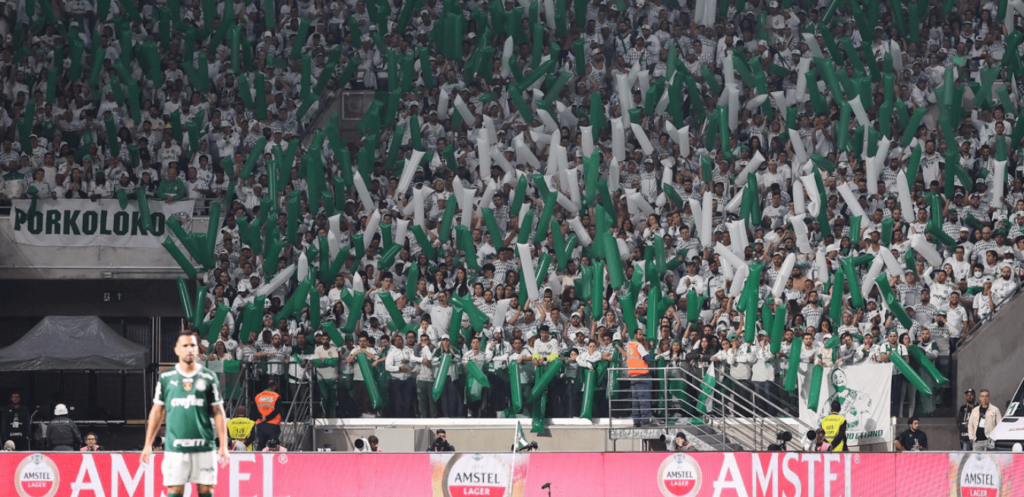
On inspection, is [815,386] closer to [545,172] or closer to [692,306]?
[692,306]

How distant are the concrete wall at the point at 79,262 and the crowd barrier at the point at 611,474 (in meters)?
11.5

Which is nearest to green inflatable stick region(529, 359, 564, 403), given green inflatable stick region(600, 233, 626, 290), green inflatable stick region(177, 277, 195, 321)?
green inflatable stick region(600, 233, 626, 290)

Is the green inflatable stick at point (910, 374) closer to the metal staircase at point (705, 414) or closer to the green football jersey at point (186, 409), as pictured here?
the metal staircase at point (705, 414)

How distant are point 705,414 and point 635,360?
126 centimetres

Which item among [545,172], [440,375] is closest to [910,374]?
[440,375]

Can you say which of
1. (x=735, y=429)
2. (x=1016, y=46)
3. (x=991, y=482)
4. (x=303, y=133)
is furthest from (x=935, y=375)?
(x=303, y=133)

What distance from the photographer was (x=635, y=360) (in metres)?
19.3

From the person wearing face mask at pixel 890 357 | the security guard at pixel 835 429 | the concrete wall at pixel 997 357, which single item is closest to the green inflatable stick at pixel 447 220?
the person wearing face mask at pixel 890 357

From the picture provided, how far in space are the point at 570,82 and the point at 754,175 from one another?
4426mm

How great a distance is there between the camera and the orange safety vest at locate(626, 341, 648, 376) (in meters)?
19.2

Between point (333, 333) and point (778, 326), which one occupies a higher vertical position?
point (778, 326)

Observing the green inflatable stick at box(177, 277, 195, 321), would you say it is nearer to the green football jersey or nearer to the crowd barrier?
the crowd barrier

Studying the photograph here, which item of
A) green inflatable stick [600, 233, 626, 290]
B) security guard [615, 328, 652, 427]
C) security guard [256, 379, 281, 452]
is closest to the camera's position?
security guard [256, 379, 281, 452]

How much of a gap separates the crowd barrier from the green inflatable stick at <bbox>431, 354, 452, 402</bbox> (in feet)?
21.0
